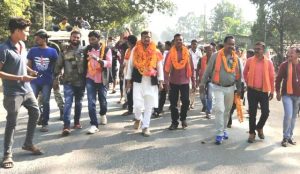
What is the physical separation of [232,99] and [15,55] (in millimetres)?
3857

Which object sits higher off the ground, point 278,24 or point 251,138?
→ point 278,24

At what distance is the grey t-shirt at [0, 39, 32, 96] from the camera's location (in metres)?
6.13

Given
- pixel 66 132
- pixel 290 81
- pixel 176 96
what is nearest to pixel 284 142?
pixel 290 81

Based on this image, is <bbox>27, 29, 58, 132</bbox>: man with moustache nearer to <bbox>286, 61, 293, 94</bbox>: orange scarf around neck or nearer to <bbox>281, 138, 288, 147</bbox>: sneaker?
<bbox>286, 61, 293, 94</bbox>: orange scarf around neck

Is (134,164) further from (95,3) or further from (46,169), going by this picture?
(95,3)

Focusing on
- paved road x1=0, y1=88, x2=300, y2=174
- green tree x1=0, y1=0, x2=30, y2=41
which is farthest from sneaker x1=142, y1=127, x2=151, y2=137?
green tree x1=0, y1=0, x2=30, y2=41

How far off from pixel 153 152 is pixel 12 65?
256 centimetres

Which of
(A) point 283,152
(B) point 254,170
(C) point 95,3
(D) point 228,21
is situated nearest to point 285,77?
(A) point 283,152

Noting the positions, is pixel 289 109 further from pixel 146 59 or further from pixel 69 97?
pixel 69 97

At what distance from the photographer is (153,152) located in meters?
7.32

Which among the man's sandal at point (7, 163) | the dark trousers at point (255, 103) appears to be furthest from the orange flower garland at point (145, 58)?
the man's sandal at point (7, 163)

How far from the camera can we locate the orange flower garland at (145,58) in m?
8.53

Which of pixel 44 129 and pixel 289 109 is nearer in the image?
pixel 289 109

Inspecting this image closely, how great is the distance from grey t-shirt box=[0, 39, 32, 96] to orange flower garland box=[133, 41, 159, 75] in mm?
2640
